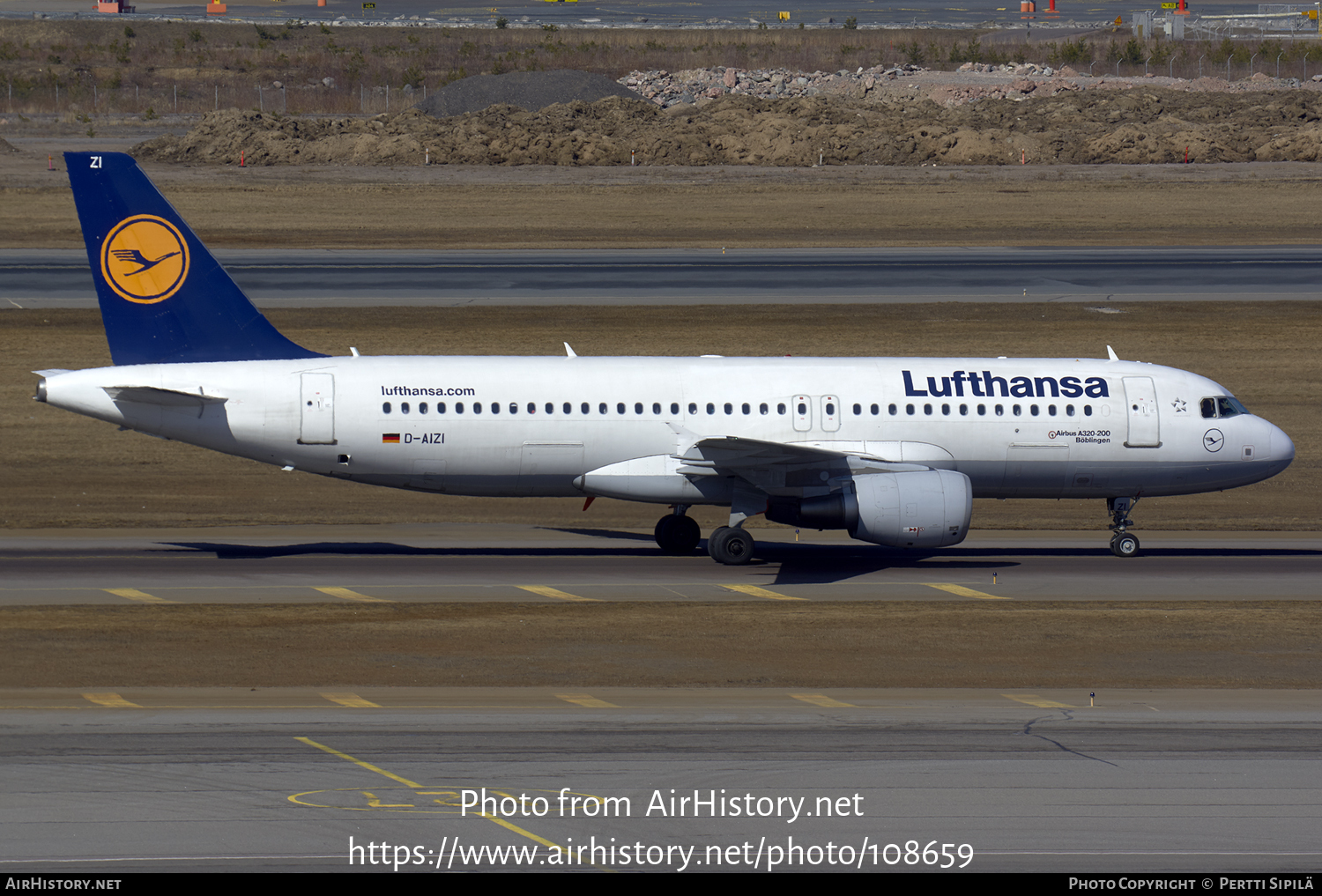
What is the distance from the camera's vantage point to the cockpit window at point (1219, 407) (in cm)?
3519

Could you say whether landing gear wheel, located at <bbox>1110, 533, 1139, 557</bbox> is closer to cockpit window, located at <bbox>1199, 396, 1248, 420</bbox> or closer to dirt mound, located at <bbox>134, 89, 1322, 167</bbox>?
cockpit window, located at <bbox>1199, 396, 1248, 420</bbox>

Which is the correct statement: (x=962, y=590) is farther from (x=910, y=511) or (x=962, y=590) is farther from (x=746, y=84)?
(x=746, y=84)

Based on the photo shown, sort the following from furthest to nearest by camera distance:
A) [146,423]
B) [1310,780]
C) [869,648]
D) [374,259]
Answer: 1. [374,259]
2. [146,423]
3. [869,648]
4. [1310,780]

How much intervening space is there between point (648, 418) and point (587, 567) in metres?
3.47

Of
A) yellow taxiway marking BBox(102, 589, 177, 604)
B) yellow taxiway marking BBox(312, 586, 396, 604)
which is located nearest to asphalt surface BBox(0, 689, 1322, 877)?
yellow taxiway marking BBox(102, 589, 177, 604)

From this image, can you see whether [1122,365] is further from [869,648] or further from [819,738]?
[819,738]

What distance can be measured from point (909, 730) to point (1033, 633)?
22.9ft

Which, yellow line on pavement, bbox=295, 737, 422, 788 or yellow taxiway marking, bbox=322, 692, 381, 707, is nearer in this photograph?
yellow line on pavement, bbox=295, 737, 422, 788

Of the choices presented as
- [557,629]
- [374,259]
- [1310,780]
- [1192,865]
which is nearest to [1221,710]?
[1310,780]

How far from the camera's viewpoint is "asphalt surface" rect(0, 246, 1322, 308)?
6109 centimetres

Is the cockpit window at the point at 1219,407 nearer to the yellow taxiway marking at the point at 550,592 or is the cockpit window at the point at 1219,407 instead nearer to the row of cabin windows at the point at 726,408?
the row of cabin windows at the point at 726,408

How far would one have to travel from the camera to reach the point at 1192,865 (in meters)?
16.8

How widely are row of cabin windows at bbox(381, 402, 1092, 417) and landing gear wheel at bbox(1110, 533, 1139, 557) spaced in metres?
3.06

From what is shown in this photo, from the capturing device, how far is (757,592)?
31172 millimetres
